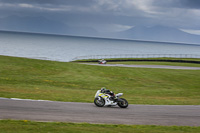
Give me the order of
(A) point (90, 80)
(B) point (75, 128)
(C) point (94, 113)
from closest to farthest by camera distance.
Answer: (B) point (75, 128), (C) point (94, 113), (A) point (90, 80)

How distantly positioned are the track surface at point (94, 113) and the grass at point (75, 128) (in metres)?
0.99

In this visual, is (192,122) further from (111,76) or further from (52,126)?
(111,76)

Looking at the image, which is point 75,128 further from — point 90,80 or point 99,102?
point 90,80

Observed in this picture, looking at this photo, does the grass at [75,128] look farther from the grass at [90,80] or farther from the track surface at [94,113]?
the grass at [90,80]

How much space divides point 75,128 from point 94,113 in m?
3.97

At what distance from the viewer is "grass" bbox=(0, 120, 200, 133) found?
11.1 m

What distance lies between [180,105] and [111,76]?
16.9 m

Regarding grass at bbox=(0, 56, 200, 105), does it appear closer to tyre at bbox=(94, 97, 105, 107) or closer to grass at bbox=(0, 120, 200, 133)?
tyre at bbox=(94, 97, 105, 107)

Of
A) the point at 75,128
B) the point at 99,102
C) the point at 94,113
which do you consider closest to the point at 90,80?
the point at 99,102

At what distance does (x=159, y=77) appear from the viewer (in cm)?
3891

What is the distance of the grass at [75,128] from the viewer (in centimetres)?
1114

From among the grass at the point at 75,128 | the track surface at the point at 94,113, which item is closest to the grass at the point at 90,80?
the track surface at the point at 94,113

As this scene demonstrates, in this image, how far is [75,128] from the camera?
11906mm

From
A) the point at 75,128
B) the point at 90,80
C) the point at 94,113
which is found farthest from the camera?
the point at 90,80
